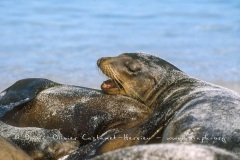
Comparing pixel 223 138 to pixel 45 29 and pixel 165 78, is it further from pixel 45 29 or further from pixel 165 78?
pixel 45 29

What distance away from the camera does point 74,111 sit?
26.8ft

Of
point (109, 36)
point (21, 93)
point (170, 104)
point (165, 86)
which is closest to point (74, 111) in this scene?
point (21, 93)

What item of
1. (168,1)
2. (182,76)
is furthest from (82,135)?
(168,1)

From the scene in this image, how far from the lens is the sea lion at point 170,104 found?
6.13 m

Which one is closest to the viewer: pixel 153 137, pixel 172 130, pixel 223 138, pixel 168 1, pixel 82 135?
pixel 223 138

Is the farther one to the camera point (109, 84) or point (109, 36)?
point (109, 36)

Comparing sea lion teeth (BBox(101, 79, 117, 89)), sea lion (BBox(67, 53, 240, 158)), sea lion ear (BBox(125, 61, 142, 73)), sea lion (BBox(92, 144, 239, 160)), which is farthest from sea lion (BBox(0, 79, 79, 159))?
sea lion (BBox(92, 144, 239, 160))

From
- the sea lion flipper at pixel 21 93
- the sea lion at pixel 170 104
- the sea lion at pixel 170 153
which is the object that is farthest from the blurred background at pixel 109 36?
the sea lion at pixel 170 153

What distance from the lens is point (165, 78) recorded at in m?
7.96

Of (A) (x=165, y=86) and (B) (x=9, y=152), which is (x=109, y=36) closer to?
(A) (x=165, y=86)

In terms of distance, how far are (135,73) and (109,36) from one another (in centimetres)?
1043

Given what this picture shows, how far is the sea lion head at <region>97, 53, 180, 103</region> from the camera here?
8.01 metres

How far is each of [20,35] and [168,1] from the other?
399 inches

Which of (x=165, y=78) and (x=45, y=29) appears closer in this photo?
(x=165, y=78)
